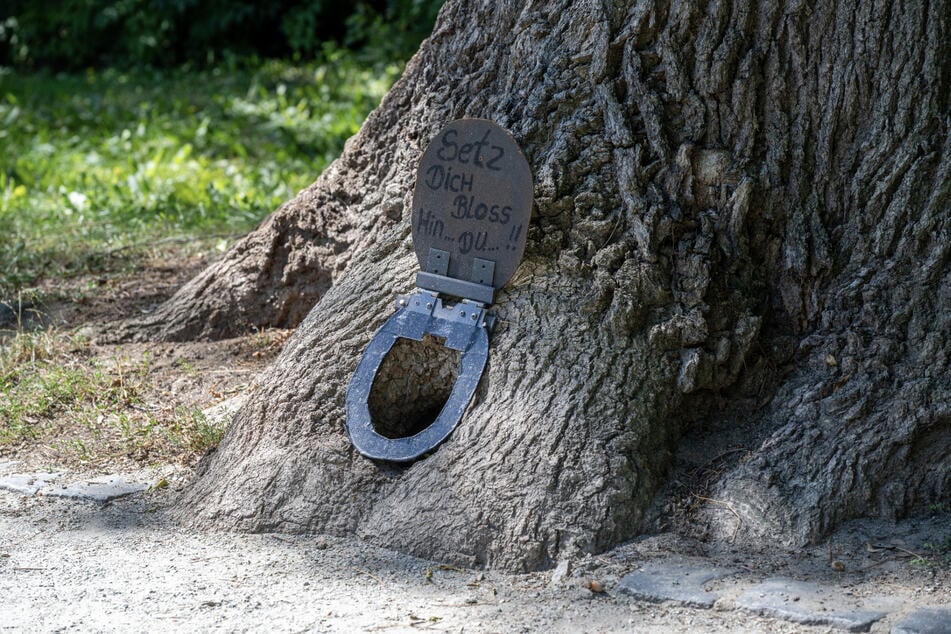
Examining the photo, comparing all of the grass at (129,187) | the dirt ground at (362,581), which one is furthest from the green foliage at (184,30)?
the dirt ground at (362,581)

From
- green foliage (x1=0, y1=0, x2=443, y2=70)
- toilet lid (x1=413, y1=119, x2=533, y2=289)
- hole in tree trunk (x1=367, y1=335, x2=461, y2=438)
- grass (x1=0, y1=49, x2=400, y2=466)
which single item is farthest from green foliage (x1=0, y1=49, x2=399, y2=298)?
toilet lid (x1=413, y1=119, x2=533, y2=289)

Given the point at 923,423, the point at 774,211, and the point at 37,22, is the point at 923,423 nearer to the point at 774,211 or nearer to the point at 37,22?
the point at 774,211

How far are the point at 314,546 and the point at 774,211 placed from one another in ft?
5.29

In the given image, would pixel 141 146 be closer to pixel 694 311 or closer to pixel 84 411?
pixel 84 411

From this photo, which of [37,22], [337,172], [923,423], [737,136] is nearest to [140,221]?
[337,172]

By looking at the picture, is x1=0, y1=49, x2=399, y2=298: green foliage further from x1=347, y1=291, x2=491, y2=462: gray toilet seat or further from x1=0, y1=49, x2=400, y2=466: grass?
x1=347, y1=291, x2=491, y2=462: gray toilet seat

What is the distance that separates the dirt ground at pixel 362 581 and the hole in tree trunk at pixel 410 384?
1.63 feet

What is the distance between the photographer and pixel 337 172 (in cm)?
430

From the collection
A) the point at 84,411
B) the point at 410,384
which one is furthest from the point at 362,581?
the point at 84,411

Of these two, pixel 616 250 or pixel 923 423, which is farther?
pixel 616 250

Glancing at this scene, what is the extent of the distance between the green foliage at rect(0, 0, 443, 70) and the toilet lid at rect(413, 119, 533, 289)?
717 cm

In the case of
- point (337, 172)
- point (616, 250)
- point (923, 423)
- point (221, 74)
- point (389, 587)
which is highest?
point (221, 74)

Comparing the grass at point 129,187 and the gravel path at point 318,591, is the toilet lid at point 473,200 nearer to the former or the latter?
the gravel path at point 318,591

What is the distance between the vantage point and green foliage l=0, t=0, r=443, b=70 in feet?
35.8
